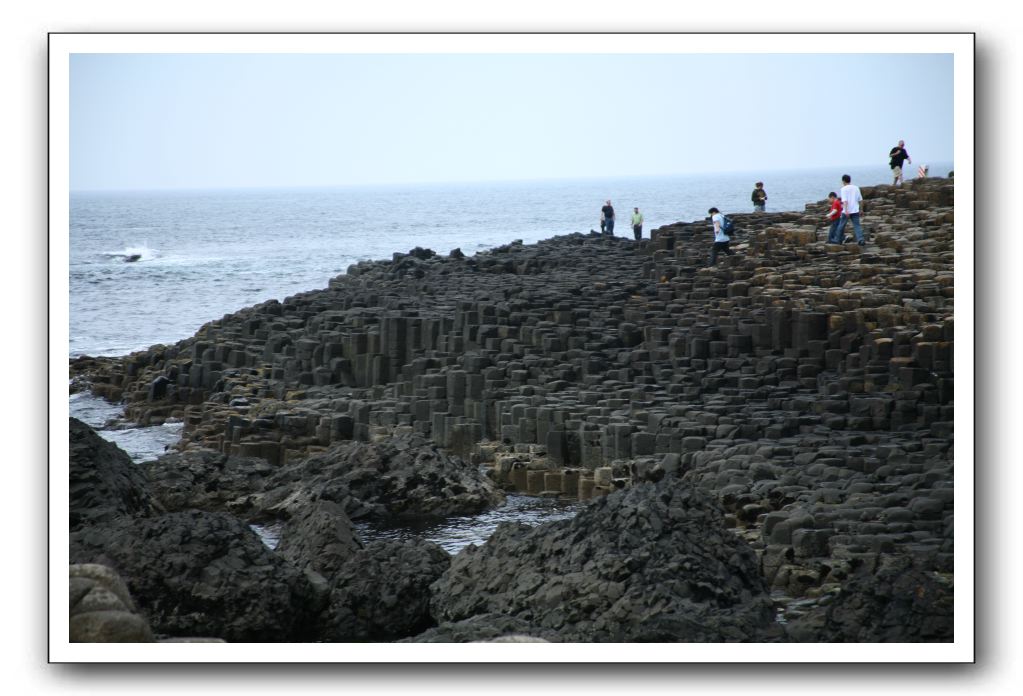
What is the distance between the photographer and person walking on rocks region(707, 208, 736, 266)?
71.4ft

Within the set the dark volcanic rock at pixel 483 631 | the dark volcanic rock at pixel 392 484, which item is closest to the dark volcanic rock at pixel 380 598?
the dark volcanic rock at pixel 483 631

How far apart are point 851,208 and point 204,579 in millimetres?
11887

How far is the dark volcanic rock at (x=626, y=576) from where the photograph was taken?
943 cm

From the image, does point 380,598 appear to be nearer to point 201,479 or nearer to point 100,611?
point 100,611

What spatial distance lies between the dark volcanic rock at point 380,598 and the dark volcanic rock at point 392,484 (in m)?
3.71

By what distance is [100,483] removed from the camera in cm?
1224

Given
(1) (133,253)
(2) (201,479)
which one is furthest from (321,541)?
(1) (133,253)

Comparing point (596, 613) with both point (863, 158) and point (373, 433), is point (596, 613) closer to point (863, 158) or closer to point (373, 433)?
point (863, 158)

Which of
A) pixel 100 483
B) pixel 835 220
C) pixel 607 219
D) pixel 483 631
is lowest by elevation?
pixel 483 631

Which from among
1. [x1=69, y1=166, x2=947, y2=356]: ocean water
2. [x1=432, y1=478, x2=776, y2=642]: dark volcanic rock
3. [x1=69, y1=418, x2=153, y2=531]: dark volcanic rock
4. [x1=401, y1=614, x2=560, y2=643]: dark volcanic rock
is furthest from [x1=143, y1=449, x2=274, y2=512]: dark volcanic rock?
[x1=401, y1=614, x2=560, y2=643]: dark volcanic rock

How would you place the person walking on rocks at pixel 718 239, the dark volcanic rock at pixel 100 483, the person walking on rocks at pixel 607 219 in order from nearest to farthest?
the dark volcanic rock at pixel 100 483 < the person walking on rocks at pixel 718 239 < the person walking on rocks at pixel 607 219

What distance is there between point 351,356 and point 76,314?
9270 mm

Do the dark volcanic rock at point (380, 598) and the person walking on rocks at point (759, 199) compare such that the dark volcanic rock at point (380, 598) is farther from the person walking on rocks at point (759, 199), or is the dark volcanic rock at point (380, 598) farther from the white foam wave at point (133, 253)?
the person walking on rocks at point (759, 199)

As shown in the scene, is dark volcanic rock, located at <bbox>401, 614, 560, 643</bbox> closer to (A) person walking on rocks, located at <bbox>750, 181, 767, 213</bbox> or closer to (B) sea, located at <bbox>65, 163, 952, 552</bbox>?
(B) sea, located at <bbox>65, 163, 952, 552</bbox>
